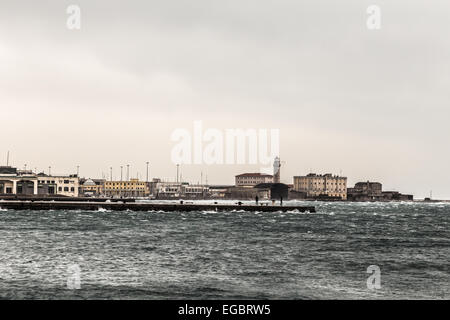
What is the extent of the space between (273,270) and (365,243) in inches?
889

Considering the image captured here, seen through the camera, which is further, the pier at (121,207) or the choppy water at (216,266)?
the pier at (121,207)

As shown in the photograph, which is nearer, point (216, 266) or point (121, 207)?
point (216, 266)

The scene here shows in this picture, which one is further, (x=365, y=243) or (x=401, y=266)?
(x=365, y=243)

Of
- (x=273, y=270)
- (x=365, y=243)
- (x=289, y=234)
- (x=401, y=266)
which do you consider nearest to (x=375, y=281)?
(x=273, y=270)

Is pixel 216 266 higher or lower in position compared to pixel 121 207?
higher

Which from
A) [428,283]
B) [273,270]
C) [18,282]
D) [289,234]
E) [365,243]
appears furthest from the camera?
[289,234]

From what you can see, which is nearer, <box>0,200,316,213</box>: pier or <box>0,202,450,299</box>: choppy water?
<box>0,202,450,299</box>: choppy water

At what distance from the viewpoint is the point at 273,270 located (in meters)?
33.0

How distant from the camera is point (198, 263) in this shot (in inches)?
1394
